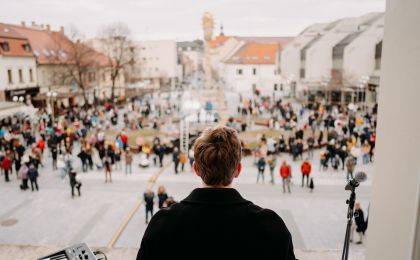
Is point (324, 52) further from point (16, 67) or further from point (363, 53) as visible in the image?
point (16, 67)

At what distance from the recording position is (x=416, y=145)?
3.24 m

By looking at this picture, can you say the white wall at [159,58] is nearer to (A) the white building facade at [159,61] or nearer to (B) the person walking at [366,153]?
(A) the white building facade at [159,61]

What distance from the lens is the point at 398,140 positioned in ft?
11.5

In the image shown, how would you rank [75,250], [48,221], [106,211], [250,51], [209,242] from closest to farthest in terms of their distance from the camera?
1. [209,242]
2. [75,250]
3. [48,221]
4. [106,211]
5. [250,51]

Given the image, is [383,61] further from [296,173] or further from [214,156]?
[296,173]

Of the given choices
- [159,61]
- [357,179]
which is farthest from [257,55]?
[357,179]

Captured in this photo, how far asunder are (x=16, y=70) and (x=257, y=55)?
46.7 metres

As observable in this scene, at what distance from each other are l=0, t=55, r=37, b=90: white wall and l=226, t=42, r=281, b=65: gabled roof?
136ft

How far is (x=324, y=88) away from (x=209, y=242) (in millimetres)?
45054

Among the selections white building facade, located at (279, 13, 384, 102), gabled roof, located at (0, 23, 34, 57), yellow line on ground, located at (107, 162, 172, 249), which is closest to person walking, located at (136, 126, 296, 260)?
yellow line on ground, located at (107, 162, 172, 249)

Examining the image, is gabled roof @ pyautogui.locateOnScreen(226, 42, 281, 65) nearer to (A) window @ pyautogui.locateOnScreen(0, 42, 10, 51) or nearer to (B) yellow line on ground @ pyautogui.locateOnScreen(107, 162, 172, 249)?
(A) window @ pyautogui.locateOnScreen(0, 42, 10, 51)

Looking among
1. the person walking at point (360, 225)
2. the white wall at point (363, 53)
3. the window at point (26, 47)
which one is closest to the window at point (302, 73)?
the white wall at point (363, 53)

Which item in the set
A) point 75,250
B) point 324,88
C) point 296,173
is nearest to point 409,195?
point 75,250

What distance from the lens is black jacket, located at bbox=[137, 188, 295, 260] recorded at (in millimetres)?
1988
